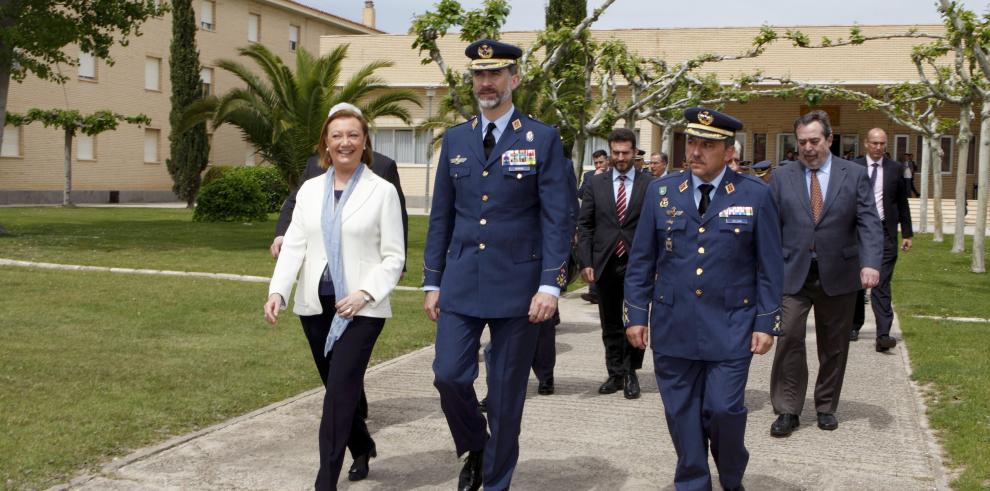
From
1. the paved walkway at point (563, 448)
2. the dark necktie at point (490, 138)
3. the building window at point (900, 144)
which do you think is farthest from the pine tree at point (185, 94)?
the dark necktie at point (490, 138)

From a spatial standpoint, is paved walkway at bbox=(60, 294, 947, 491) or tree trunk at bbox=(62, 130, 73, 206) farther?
tree trunk at bbox=(62, 130, 73, 206)

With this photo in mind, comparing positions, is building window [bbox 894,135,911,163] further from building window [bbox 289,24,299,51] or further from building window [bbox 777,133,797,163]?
building window [bbox 289,24,299,51]

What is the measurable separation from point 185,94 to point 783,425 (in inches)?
1662

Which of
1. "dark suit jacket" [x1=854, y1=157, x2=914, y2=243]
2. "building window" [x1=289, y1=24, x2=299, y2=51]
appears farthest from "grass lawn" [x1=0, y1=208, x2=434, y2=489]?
"building window" [x1=289, y1=24, x2=299, y2=51]

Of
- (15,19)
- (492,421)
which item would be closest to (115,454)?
(492,421)

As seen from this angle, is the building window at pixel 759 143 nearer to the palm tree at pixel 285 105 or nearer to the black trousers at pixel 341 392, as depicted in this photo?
the palm tree at pixel 285 105

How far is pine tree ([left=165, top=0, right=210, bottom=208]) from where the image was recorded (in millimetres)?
45812

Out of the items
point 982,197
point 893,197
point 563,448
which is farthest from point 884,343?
point 982,197

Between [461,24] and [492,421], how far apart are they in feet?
34.7

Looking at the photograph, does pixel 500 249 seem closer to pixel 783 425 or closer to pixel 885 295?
pixel 783 425

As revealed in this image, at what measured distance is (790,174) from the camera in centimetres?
736

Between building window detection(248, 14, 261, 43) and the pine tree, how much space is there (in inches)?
372

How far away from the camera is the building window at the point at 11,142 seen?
139 feet

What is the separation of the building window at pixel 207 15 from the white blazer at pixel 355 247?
49.3 metres
